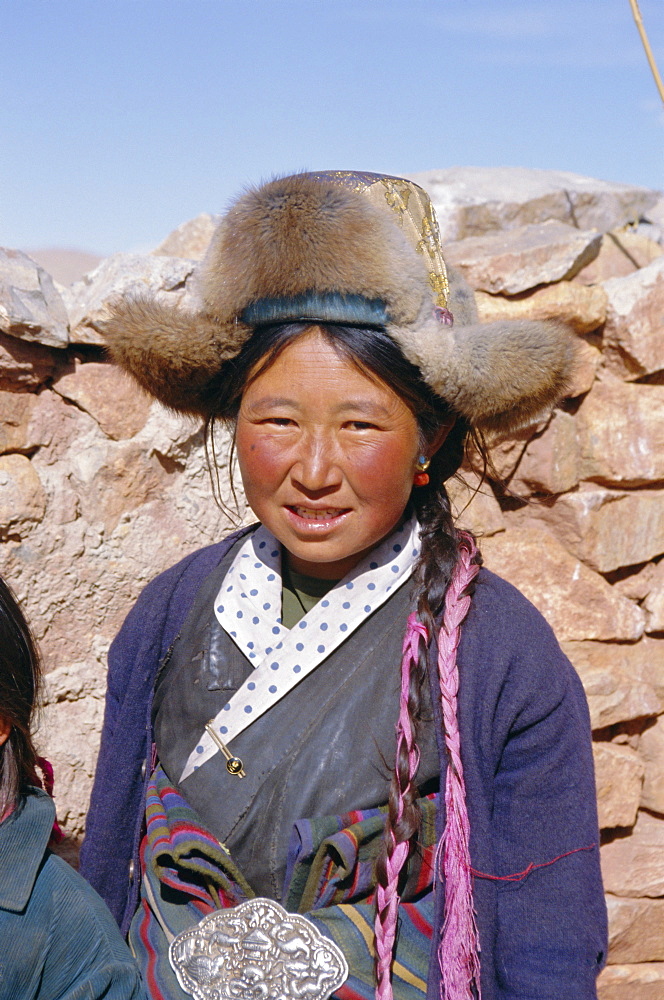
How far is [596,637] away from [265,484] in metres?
1.42

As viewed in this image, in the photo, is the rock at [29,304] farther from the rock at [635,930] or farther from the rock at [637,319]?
the rock at [635,930]

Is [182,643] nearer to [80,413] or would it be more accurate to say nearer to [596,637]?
[80,413]

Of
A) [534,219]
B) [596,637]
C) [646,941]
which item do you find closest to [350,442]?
[596,637]

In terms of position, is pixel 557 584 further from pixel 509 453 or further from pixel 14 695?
pixel 14 695

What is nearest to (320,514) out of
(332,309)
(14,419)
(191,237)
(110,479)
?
(332,309)

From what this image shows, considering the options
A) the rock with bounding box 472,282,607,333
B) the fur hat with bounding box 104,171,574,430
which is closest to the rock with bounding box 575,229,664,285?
the rock with bounding box 472,282,607,333

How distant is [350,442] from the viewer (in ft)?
4.49

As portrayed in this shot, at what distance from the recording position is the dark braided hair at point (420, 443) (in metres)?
1.35

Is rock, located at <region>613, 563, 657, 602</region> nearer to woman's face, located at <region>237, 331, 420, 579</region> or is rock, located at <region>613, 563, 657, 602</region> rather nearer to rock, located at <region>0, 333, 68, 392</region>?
woman's face, located at <region>237, 331, 420, 579</region>

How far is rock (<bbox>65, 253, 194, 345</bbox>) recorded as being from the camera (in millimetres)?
2111

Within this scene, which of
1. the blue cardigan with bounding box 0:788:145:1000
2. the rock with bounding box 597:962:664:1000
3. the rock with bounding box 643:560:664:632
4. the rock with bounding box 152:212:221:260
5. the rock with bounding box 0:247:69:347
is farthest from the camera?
the rock with bounding box 152:212:221:260

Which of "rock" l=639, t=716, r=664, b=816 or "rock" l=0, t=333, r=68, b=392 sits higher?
"rock" l=0, t=333, r=68, b=392

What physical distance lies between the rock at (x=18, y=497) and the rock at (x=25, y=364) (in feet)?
0.57

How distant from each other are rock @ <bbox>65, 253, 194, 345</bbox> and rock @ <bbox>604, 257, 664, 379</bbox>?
116 centimetres
